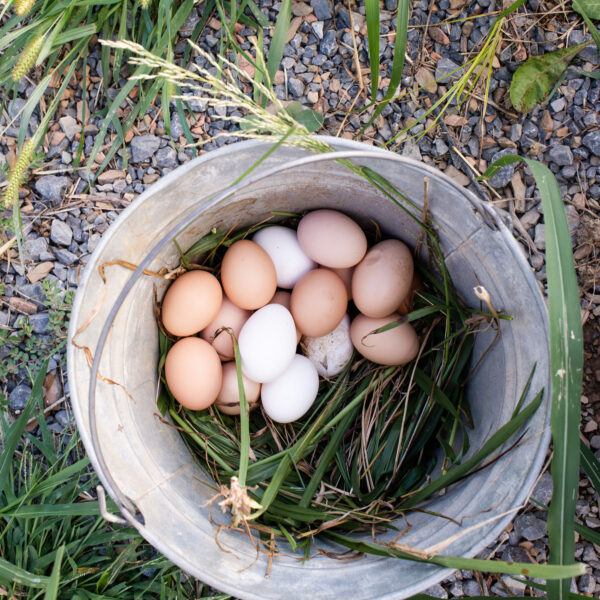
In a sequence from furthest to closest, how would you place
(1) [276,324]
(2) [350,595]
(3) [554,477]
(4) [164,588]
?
(4) [164,588] → (1) [276,324] → (2) [350,595] → (3) [554,477]

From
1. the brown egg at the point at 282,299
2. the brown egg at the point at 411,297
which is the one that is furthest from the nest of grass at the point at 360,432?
the brown egg at the point at 282,299

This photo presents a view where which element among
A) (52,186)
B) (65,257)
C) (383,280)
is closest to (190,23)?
(52,186)

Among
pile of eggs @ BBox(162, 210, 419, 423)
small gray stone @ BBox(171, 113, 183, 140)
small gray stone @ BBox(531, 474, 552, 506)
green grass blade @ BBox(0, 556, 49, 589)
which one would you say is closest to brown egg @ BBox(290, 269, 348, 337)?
pile of eggs @ BBox(162, 210, 419, 423)

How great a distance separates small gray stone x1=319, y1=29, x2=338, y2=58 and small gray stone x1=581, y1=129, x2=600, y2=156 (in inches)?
20.9

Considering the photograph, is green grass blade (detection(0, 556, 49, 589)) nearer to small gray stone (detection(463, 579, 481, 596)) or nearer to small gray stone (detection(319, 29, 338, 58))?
small gray stone (detection(463, 579, 481, 596))

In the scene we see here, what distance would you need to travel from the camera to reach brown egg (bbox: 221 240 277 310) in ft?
Result: 3.45

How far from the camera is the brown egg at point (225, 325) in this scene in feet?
3.65

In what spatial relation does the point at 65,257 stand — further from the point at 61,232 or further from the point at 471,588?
the point at 471,588

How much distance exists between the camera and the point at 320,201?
113 cm

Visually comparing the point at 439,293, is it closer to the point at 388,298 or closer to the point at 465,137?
the point at 388,298

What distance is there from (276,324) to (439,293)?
1.04 ft

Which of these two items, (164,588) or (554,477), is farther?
(164,588)

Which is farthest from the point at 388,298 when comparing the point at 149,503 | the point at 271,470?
the point at 149,503

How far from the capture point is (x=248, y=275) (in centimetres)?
105
